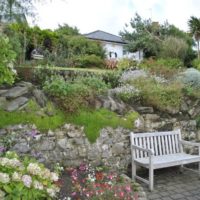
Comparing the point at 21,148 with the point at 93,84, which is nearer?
the point at 21,148

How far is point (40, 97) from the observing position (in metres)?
4.71

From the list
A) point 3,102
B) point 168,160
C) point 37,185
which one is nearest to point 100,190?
point 37,185

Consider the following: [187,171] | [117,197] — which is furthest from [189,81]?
[117,197]

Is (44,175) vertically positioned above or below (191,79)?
below

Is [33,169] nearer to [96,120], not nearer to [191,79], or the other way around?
[96,120]

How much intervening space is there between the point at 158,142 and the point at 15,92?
9.17ft

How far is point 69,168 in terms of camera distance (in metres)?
4.43

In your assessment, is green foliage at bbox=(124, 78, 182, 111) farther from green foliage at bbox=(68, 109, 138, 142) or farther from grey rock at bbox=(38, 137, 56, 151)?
grey rock at bbox=(38, 137, 56, 151)

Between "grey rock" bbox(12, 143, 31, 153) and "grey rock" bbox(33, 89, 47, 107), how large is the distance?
745mm

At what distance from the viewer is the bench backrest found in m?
5.04

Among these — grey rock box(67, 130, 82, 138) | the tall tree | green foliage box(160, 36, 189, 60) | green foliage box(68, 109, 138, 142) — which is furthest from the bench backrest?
green foliage box(160, 36, 189, 60)

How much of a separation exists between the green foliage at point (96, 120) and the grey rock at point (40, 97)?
51cm

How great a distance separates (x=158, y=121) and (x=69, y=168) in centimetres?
211

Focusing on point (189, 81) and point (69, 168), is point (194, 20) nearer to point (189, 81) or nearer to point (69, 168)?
point (189, 81)
